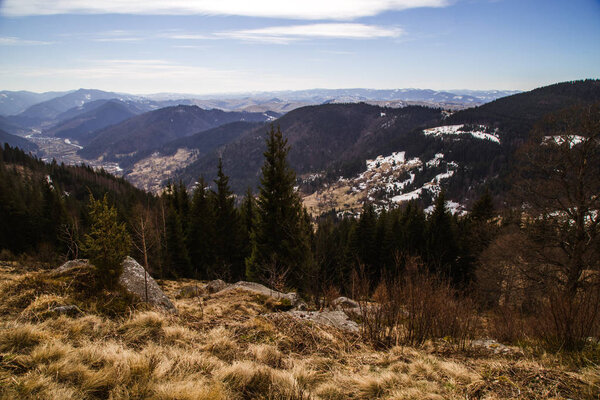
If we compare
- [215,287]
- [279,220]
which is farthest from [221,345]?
[279,220]

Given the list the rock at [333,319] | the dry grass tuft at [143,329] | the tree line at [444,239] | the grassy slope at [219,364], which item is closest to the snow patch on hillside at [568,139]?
the tree line at [444,239]

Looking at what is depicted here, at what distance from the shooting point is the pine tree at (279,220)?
59.9ft

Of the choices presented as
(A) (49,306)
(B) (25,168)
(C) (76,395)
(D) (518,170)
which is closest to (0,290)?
(A) (49,306)

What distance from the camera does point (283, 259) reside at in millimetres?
18344

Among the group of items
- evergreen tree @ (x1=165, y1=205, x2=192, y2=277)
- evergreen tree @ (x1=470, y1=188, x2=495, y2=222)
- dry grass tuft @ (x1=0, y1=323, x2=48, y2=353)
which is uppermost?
dry grass tuft @ (x1=0, y1=323, x2=48, y2=353)

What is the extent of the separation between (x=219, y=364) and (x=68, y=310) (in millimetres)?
3963

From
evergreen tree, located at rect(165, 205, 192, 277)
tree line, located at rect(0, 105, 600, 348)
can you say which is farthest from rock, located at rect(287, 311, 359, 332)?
evergreen tree, located at rect(165, 205, 192, 277)

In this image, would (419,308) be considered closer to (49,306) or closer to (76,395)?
(76,395)

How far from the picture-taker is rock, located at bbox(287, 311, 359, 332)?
26.0ft

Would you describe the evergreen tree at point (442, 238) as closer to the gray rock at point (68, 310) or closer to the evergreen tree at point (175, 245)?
the evergreen tree at point (175, 245)

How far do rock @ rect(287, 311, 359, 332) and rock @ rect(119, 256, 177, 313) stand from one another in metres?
3.92

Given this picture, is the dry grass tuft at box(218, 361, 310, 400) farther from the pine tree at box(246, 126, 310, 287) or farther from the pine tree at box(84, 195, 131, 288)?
the pine tree at box(246, 126, 310, 287)

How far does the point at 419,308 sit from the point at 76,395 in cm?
668

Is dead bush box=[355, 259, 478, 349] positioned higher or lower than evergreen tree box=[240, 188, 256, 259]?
higher
